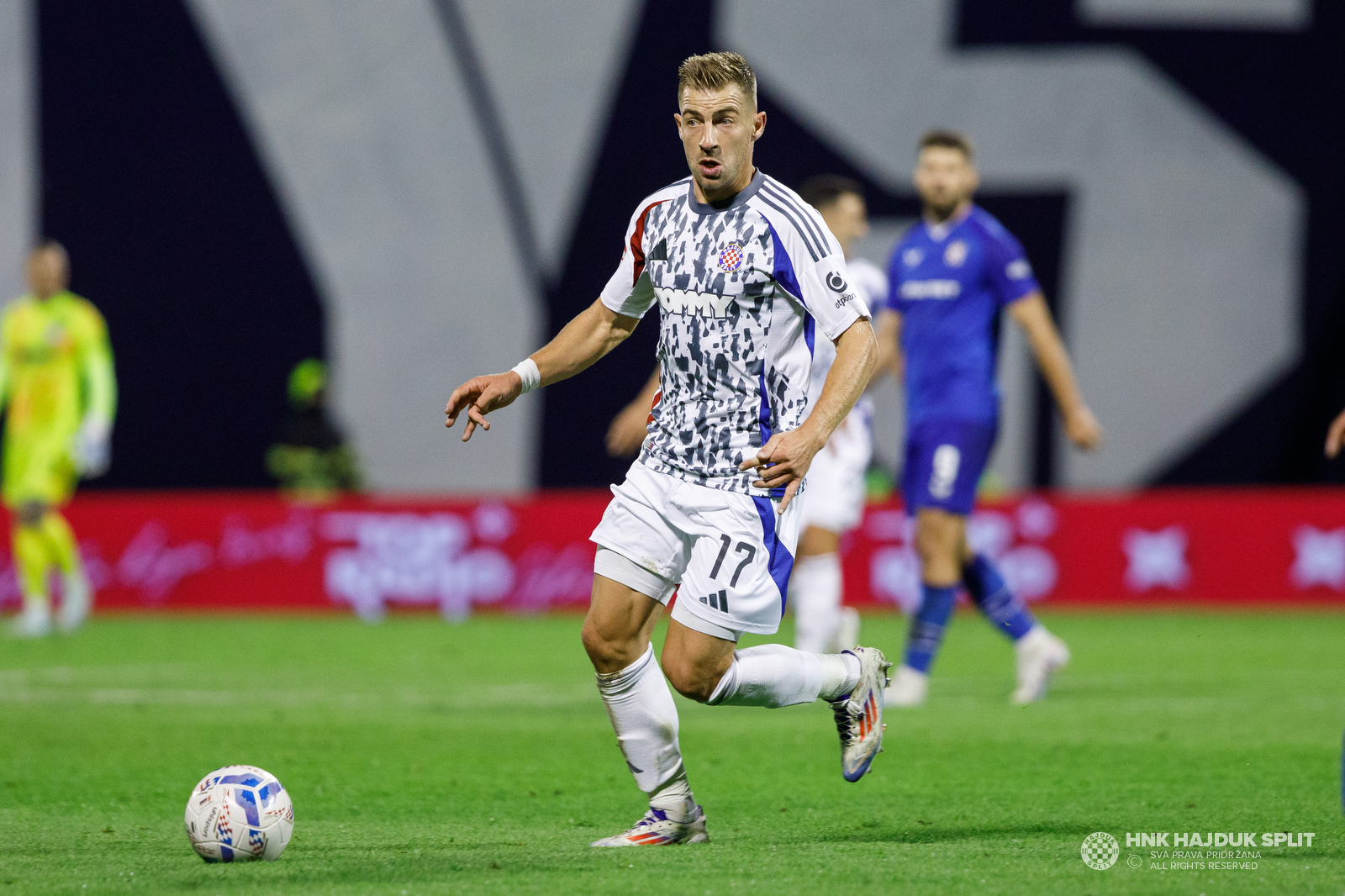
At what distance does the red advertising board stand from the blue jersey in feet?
21.9

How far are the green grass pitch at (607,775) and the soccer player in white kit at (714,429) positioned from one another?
0.46m

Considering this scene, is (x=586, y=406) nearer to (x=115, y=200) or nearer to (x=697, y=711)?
(x=115, y=200)

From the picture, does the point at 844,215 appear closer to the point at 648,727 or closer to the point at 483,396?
the point at 483,396

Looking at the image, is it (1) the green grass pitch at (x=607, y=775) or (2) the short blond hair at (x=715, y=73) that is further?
(2) the short blond hair at (x=715, y=73)

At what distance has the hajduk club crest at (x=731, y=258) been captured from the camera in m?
4.93

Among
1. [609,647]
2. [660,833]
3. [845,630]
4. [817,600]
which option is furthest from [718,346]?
[845,630]

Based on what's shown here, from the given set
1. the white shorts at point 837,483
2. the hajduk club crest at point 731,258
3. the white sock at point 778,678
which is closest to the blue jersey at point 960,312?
the white shorts at point 837,483

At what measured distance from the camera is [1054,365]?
27.8 ft

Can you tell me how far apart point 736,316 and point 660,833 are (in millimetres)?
1527

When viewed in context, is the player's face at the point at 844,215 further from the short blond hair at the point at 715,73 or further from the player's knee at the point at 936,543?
the short blond hair at the point at 715,73

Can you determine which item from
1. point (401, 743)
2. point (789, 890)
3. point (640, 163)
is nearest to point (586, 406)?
point (640, 163)

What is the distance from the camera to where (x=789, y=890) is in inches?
166

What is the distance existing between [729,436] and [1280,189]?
15.3 m

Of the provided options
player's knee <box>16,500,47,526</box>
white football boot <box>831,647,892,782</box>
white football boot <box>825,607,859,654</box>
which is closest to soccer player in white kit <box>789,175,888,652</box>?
white football boot <box>825,607,859,654</box>
